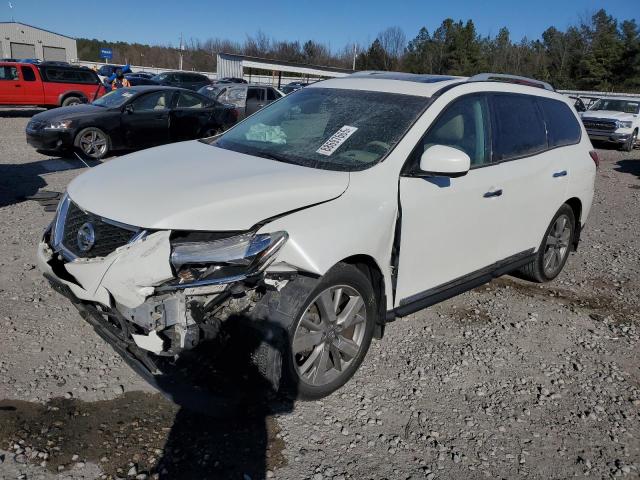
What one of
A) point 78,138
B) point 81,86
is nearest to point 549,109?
point 78,138

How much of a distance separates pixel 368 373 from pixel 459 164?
151cm

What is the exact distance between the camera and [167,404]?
121 inches

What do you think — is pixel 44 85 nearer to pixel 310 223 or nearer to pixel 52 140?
pixel 52 140

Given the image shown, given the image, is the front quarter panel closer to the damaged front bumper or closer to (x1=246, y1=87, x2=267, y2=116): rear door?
the damaged front bumper

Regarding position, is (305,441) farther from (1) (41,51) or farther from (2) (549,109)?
(1) (41,51)

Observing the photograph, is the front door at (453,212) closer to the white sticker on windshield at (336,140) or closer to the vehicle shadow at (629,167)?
the white sticker on windshield at (336,140)

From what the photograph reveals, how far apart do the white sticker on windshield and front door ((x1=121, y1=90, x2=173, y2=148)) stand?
8.75m

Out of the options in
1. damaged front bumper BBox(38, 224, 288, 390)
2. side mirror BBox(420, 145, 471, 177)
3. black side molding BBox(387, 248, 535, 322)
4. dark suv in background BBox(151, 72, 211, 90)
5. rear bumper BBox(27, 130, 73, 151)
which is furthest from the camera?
dark suv in background BBox(151, 72, 211, 90)

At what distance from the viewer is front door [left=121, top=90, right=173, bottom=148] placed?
11.2 meters

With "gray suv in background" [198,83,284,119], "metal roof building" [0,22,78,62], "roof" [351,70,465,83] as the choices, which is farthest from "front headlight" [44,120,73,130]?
"metal roof building" [0,22,78,62]

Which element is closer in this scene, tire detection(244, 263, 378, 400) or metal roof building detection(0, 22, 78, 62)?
tire detection(244, 263, 378, 400)

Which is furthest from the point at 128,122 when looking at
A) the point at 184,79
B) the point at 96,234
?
the point at 184,79

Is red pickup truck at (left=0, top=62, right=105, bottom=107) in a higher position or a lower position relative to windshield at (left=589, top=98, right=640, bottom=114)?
lower

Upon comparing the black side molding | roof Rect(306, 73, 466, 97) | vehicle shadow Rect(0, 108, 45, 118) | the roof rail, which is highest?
the roof rail
